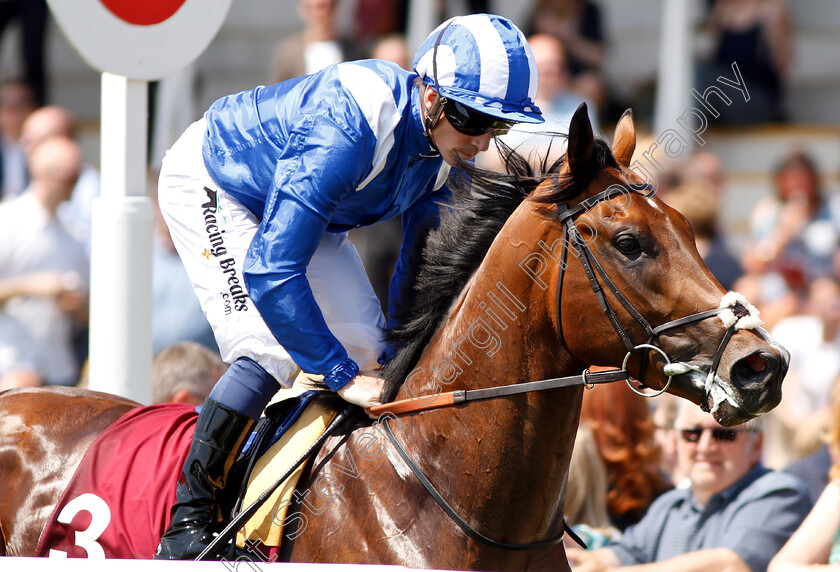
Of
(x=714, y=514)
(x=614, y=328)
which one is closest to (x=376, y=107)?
(x=614, y=328)

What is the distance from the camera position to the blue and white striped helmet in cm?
265

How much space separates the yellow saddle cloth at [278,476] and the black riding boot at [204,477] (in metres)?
0.09

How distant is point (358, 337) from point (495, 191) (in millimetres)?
573

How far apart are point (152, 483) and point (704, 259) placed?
4105 mm

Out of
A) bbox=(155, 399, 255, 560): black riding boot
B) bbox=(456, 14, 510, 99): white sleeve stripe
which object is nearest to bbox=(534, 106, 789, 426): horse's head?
bbox=(456, 14, 510, 99): white sleeve stripe

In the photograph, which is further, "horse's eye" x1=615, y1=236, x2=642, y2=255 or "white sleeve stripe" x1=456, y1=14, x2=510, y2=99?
"white sleeve stripe" x1=456, y1=14, x2=510, y2=99

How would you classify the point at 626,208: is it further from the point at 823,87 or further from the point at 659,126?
the point at 823,87

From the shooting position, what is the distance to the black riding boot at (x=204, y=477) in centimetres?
268

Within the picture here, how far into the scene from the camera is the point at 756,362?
7.76 ft

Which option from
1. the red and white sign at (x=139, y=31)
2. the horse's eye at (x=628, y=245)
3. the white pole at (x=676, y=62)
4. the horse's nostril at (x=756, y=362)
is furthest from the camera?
the white pole at (x=676, y=62)

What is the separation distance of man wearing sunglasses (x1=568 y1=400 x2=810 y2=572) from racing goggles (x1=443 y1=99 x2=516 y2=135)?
5.04 ft

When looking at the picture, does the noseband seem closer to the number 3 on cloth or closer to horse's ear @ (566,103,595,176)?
horse's ear @ (566,103,595,176)

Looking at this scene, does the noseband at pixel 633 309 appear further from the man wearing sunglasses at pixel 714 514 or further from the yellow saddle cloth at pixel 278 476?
the man wearing sunglasses at pixel 714 514

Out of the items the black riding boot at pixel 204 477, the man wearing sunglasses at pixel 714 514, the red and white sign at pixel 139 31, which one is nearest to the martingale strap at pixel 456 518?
the black riding boot at pixel 204 477
